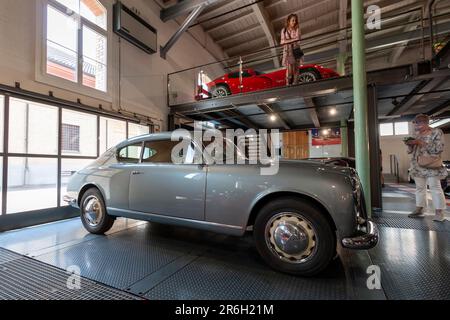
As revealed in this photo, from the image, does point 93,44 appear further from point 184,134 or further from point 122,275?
point 122,275

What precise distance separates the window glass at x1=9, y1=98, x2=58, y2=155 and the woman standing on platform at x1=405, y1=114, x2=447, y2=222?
245 inches

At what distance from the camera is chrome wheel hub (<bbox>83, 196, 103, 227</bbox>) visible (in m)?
3.09

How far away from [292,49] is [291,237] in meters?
4.59

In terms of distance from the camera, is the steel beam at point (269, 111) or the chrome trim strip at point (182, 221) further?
the steel beam at point (269, 111)

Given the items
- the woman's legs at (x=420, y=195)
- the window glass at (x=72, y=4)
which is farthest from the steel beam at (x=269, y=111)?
the window glass at (x=72, y=4)

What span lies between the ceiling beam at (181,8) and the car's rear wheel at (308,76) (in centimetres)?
326

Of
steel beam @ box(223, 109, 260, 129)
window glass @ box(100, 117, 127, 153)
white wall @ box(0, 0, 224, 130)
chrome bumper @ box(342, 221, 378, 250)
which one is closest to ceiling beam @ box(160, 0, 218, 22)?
white wall @ box(0, 0, 224, 130)

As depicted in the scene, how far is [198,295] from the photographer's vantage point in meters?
1.63

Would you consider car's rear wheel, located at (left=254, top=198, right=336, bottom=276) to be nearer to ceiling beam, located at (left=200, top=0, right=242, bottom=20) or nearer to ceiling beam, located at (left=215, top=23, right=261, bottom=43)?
ceiling beam, located at (left=200, top=0, right=242, bottom=20)

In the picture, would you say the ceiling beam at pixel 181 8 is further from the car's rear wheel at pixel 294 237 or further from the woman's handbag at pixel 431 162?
the car's rear wheel at pixel 294 237

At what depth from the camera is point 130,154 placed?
3.01m

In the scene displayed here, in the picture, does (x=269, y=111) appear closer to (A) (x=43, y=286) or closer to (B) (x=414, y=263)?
(B) (x=414, y=263)

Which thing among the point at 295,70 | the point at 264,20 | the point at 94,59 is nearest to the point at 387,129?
the point at 264,20

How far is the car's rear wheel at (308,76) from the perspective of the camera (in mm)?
5387
